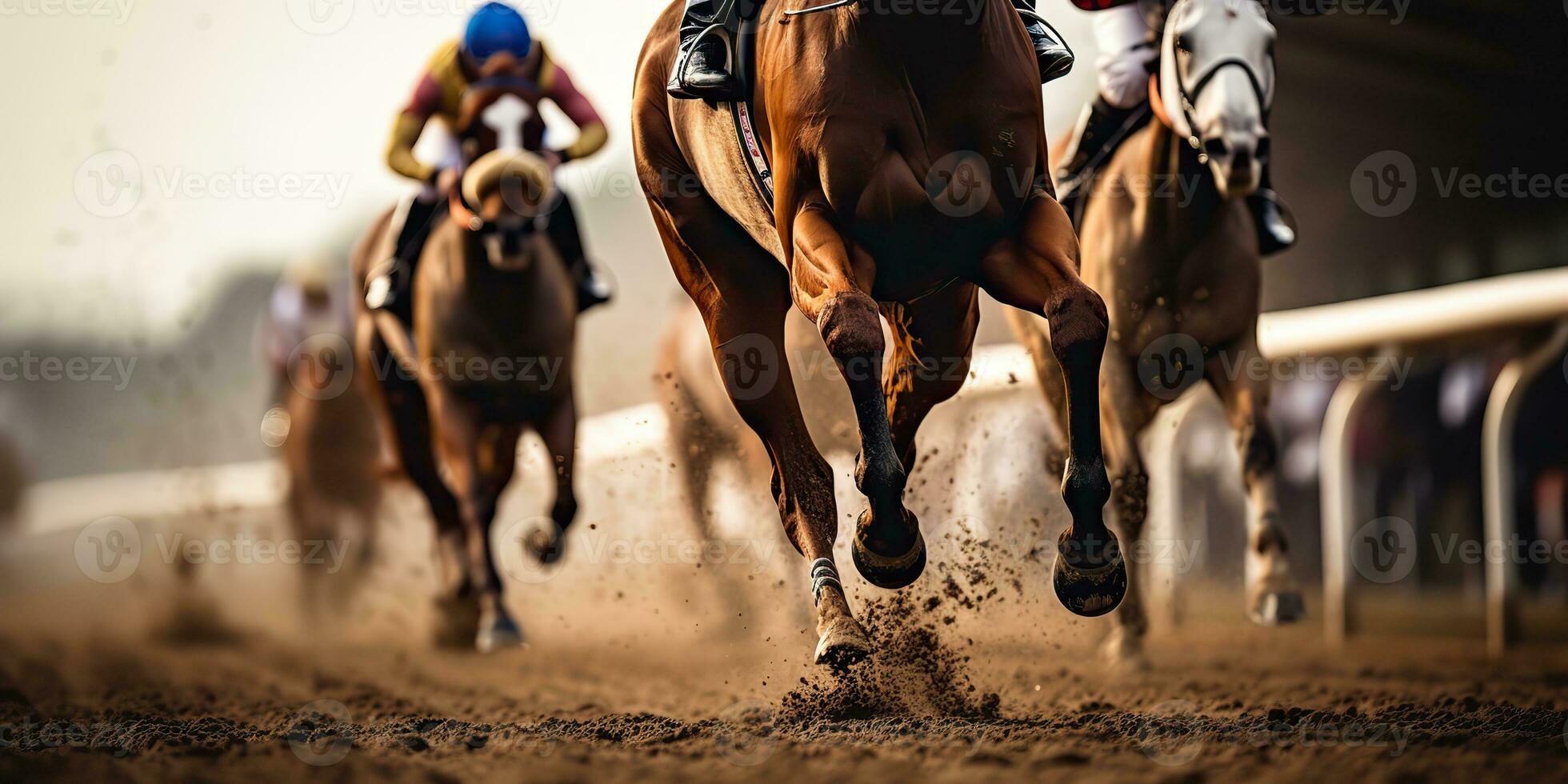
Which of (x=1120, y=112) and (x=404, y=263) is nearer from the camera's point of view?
(x=1120, y=112)

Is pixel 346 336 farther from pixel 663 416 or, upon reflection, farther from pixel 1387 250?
pixel 1387 250

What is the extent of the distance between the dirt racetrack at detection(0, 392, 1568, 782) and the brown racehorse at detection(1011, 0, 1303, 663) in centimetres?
41

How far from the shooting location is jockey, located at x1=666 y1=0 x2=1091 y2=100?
11.1 ft

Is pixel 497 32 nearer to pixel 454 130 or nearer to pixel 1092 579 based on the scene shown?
pixel 454 130

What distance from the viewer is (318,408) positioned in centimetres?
864

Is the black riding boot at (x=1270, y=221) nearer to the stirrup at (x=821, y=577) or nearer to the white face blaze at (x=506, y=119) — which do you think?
the stirrup at (x=821, y=577)

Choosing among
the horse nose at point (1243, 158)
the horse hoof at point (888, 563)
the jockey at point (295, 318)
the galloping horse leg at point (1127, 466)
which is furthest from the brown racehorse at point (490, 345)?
the horse hoof at point (888, 563)

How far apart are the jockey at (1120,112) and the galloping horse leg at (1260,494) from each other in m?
0.52

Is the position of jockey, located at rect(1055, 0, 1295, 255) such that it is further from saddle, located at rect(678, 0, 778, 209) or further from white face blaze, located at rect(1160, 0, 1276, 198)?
saddle, located at rect(678, 0, 778, 209)

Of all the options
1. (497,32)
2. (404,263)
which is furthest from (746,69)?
(404,263)

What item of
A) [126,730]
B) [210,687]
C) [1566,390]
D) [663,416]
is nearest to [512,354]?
[663,416]

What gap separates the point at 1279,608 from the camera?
478cm

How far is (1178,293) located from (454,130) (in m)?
3.52

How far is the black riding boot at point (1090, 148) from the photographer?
18.1 feet
